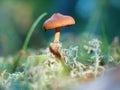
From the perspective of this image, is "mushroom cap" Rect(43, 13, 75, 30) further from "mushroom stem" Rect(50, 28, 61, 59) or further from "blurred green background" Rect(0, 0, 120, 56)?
"blurred green background" Rect(0, 0, 120, 56)

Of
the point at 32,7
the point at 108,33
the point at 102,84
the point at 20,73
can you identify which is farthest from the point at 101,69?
the point at 32,7

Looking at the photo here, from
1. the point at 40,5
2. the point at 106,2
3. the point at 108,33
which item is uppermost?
the point at 40,5

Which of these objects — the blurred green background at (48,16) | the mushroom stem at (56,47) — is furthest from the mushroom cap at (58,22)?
the blurred green background at (48,16)

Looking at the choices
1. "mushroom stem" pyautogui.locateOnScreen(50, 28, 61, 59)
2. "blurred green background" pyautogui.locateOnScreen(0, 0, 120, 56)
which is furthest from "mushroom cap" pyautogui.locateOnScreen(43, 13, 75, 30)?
"blurred green background" pyautogui.locateOnScreen(0, 0, 120, 56)

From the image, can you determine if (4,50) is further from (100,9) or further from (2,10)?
(100,9)

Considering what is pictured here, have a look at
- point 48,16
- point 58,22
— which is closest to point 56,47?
point 58,22

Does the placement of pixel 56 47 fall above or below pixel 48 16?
below

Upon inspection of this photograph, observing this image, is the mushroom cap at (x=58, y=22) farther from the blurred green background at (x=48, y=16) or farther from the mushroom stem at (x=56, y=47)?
the blurred green background at (x=48, y=16)

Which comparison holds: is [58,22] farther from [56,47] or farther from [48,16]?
[48,16]
